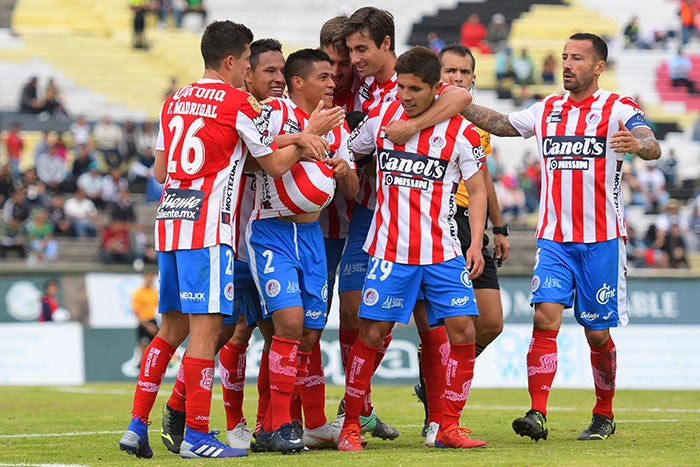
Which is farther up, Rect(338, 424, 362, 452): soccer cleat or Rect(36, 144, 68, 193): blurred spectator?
Rect(36, 144, 68, 193): blurred spectator

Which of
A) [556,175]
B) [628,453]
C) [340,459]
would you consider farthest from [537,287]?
[340,459]

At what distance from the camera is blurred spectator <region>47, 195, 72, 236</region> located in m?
23.5

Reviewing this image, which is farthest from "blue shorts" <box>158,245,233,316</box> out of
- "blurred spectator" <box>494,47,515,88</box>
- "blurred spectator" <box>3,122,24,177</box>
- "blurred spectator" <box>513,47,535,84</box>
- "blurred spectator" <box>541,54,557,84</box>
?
"blurred spectator" <box>541,54,557,84</box>

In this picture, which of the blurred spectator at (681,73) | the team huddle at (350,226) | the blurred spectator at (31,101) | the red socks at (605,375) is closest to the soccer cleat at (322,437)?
the team huddle at (350,226)

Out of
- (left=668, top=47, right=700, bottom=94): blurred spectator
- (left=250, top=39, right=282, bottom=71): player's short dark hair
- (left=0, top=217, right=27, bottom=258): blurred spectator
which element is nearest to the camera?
(left=250, top=39, right=282, bottom=71): player's short dark hair

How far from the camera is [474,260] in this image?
318 inches

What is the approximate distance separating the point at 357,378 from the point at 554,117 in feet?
7.78

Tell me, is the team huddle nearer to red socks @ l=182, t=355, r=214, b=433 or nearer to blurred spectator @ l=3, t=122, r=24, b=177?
red socks @ l=182, t=355, r=214, b=433

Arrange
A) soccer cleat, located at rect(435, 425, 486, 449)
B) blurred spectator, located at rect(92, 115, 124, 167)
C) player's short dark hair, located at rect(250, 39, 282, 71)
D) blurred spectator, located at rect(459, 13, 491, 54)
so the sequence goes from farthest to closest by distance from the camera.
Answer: blurred spectator, located at rect(459, 13, 491, 54) < blurred spectator, located at rect(92, 115, 124, 167) < player's short dark hair, located at rect(250, 39, 282, 71) < soccer cleat, located at rect(435, 425, 486, 449)

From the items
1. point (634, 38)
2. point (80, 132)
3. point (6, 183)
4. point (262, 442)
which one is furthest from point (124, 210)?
point (634, 38)

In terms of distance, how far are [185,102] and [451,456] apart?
2730 mm

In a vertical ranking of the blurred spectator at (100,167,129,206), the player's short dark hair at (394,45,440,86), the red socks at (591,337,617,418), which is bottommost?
the red socks at (591,337,617,418)

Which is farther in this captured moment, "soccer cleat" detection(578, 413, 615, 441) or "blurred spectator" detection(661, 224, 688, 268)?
"blurred spectator" detection(661, 224, 688, 268)

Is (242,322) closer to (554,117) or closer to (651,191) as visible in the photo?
(554,117)
